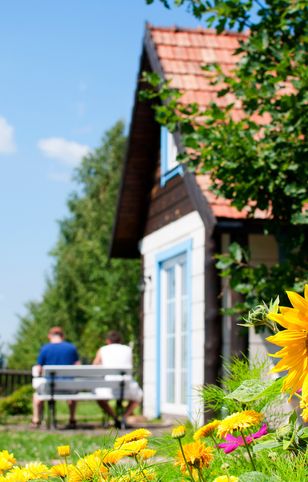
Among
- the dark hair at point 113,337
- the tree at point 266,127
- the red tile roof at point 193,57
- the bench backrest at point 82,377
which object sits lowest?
the bench backrest at point 82,377

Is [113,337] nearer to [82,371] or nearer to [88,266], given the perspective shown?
[82,371]

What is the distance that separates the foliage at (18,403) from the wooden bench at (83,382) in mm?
2734

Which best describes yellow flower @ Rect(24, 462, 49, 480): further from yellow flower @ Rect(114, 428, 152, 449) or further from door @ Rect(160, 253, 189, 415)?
door @ Rect(160, 253, 189, 415)

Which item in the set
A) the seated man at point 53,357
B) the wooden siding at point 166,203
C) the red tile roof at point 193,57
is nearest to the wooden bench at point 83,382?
the seated man at point 53,357

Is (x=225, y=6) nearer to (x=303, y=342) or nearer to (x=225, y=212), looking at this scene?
(x=225, y=212)

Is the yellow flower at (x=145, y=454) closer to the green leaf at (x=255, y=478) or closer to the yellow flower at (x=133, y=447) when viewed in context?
the yellow flower at (x=133, y=447)

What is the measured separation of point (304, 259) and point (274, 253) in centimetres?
392

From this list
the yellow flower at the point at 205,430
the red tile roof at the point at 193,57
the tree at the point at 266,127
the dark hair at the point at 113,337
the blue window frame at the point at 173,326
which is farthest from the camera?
the dark hair at the point at 113,337

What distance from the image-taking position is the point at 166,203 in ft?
45.8

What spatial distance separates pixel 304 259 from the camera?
7.52m

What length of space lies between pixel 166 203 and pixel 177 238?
35.4 inches

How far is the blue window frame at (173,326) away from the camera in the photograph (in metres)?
12.7

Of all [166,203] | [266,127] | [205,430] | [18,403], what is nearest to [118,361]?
[166,203]

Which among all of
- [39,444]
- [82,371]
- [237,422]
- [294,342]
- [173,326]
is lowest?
[39,444]
